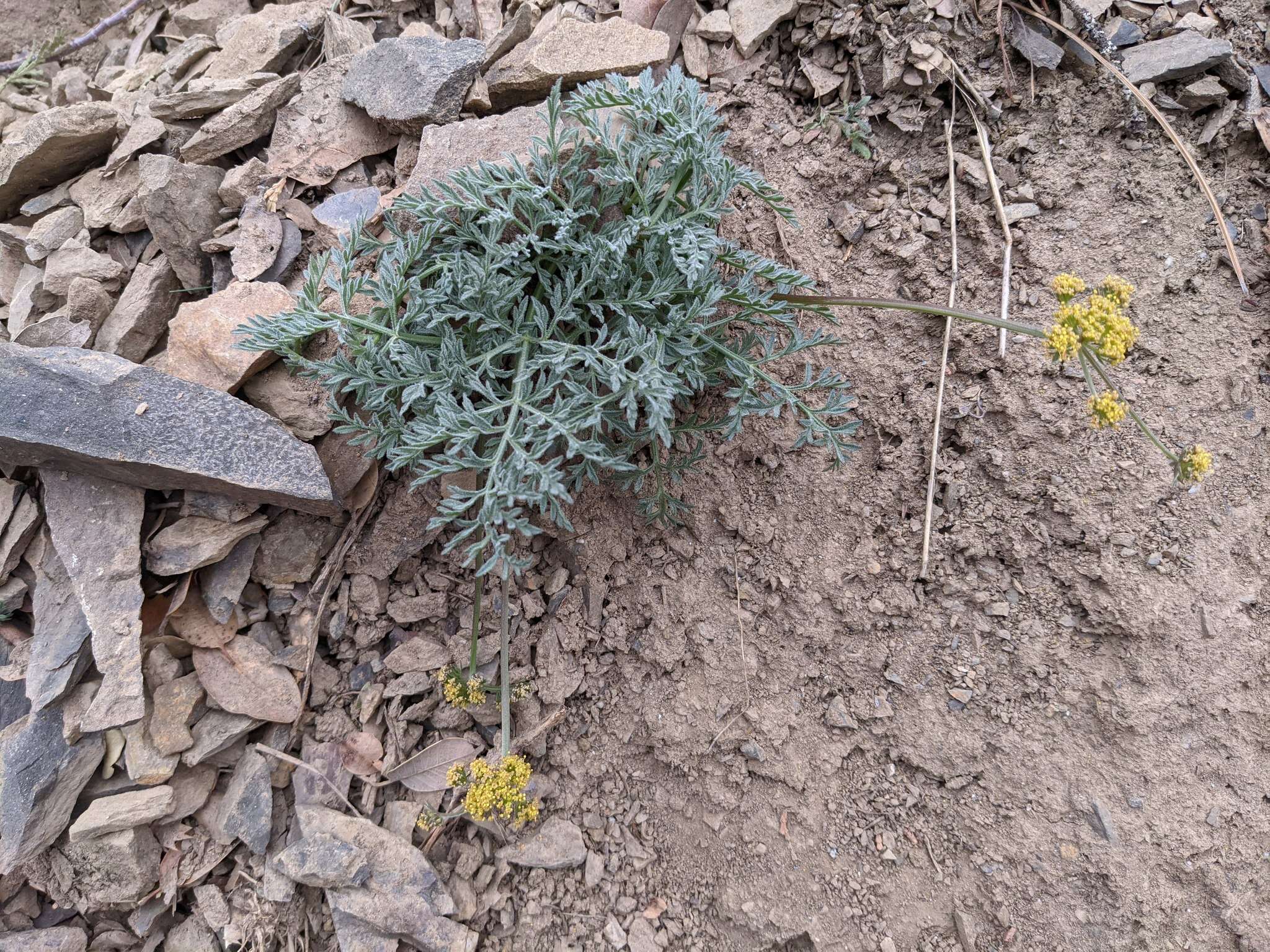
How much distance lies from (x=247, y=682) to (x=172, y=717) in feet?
0.91

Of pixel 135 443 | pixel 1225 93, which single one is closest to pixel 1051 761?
pixel 1225 93

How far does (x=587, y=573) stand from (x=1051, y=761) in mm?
1806

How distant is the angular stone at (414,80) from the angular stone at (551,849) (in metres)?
2.87

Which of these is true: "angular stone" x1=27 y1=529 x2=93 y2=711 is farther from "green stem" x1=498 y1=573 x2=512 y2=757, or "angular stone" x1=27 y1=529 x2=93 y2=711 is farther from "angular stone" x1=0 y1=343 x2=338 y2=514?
"green stem" x1=498 y1=573 x2=512 y2=757

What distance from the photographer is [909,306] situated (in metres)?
2.63

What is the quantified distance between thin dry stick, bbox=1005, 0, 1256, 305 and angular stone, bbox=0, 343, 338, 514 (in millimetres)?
3345

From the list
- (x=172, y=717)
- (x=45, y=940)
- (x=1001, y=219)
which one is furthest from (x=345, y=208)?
(x=45, y=940)

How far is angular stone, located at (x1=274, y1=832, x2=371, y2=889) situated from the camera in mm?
2691

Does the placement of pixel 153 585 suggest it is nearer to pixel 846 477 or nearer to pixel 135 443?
pixel 135 443

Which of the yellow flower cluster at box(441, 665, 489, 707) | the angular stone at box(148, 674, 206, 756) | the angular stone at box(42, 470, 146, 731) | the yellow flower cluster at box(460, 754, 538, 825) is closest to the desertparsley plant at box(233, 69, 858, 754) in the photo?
the yellow flower cluster at box(441, 665, 489, 707)

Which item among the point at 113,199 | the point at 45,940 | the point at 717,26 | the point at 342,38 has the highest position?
the point at 717,26

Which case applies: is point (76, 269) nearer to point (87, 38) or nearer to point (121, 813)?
point (87, 38)

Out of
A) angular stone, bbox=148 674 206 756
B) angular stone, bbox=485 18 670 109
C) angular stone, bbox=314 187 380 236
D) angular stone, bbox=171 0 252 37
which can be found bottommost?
angular stone, bbox=148 674 206 756

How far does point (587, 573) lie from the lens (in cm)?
304
